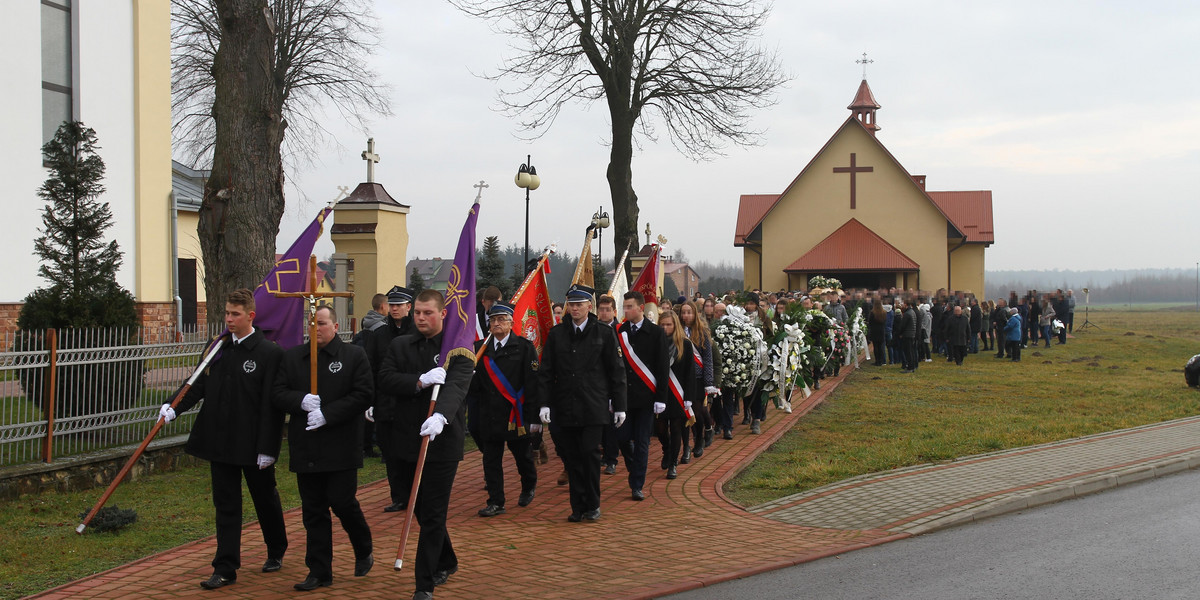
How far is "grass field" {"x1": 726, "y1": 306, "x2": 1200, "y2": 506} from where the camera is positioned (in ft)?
35.6

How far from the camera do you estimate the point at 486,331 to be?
1152 centimetres

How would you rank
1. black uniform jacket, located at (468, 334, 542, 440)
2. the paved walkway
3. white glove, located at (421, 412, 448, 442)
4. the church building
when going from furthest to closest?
the church building, black uniform jacket, located at (468, 334, 542, 440), the paved walkway, white glove, located at (421, 412, 448, 442)

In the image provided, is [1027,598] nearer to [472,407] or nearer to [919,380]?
[472,407]

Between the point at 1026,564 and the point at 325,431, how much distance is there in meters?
4.80

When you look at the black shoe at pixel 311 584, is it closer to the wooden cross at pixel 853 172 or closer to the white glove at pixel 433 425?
the white glove at pixel 433 425

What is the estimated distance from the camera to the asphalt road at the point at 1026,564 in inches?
244

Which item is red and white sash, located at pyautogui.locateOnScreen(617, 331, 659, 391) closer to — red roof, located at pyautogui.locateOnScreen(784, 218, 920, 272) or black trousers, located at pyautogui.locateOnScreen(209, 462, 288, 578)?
black trousers, located at pyautogui.locateOnScreen(209, 462, 288, 578)

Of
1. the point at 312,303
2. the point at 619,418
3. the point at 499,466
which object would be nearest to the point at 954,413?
the point at 619,418

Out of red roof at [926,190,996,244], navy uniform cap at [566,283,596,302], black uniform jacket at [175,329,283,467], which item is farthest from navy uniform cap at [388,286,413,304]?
red roof at [926,190,996,244]

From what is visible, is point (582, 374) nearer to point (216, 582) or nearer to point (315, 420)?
point (315, 420)

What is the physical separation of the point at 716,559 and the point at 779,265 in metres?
41.2

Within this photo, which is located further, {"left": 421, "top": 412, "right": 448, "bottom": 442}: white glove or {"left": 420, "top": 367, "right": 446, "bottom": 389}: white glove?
{"left": 420, "top": 367, "right": 446, "bottom": 389}: white glove

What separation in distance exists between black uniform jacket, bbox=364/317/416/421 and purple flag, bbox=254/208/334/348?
2.13 feet

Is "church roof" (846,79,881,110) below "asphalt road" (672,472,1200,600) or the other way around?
the other way around
